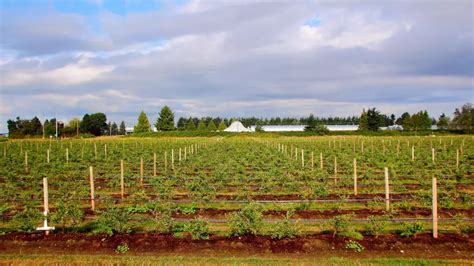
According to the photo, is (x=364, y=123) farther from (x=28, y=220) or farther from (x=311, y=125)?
(x=28, y=220)

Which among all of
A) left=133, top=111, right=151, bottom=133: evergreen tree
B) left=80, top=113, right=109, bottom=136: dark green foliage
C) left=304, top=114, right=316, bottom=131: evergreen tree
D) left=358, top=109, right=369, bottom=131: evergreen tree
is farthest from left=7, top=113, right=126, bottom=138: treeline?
left=358, top=109, right=369, bottom=131: evergreen tree

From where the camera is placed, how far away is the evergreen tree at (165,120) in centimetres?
10975

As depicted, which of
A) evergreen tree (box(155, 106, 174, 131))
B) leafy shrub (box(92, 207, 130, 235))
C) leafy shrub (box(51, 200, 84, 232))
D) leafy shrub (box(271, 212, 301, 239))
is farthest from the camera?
evergreen tree (box(155, 106, 174, 131))

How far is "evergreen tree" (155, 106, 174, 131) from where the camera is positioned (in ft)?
360

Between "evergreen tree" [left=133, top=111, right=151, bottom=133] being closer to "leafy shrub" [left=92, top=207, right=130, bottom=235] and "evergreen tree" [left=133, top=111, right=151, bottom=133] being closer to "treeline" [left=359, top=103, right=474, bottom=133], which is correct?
"treeline" [left=359, top=103, right=474, bottom=133]

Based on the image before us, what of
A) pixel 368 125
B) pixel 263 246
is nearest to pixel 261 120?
pixel 368 125

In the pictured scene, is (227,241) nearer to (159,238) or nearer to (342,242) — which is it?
(159,238)

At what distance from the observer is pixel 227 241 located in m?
9.26

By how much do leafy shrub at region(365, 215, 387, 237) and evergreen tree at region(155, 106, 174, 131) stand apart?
102 metres

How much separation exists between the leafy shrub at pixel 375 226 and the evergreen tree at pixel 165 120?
102292 millimetres

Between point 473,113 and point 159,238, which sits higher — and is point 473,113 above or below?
above

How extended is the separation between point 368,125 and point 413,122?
13.9 metres

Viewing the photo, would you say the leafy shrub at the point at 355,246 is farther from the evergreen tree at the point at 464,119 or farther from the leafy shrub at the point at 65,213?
the evergreen tree at the point at 464,119

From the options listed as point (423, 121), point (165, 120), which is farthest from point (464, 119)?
point (165, 120)
